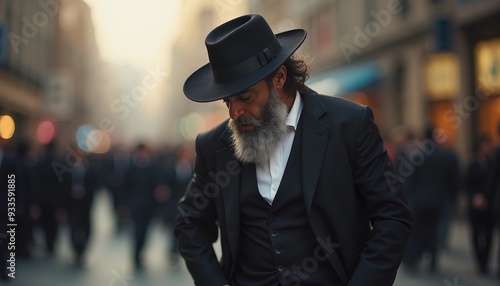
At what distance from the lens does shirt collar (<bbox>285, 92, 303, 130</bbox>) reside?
2.98m

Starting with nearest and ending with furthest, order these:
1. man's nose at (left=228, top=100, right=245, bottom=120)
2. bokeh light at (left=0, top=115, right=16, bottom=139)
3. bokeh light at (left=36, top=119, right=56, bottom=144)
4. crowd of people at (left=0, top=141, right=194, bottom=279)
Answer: man's nose at (left=228, top=100, right=245, bottom=120)
crowd of people at (left=0, top=141, right=194, bottom=279)
bokeh light at (left=0, top=115, right=16, bottom=139)
bokeh light at (left=36, top=119, right=56, bottom=144)

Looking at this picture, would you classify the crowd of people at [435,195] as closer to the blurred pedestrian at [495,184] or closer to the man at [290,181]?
the blurred pedestrian at [495,184]

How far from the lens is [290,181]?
9.43ft

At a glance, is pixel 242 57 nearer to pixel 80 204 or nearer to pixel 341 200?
pixel 341 200

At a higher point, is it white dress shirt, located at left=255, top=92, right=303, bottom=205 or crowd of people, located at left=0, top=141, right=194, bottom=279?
white dress shirt, located at left=255, top=92, right=303, bottom=205

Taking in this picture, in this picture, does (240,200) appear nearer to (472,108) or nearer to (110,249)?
(110,249)

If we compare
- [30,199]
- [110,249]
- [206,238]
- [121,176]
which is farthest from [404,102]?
[206,238]

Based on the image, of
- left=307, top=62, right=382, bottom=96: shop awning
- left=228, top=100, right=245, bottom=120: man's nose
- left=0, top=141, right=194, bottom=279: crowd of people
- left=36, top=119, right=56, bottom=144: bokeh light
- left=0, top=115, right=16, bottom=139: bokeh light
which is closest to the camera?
left=228, top=100, right=245, bottom=120: man's nose

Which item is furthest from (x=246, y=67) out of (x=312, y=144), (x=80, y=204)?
(x=80, y=204)

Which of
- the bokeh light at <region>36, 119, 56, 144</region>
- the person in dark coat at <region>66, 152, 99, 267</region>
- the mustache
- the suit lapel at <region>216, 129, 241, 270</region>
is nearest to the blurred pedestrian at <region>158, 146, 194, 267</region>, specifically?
the person in dark coat at <region>66, 152, 99, 267</region>

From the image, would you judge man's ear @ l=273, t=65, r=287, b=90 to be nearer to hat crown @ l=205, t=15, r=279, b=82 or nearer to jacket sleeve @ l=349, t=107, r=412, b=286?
hat crown @ l=205, t=15, r=279, b=82

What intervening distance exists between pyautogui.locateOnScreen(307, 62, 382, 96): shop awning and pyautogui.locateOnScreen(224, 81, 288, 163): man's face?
2090 centimetres

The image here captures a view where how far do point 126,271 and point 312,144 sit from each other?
837 centimetres

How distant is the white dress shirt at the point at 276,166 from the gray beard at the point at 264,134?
57 millimetres
